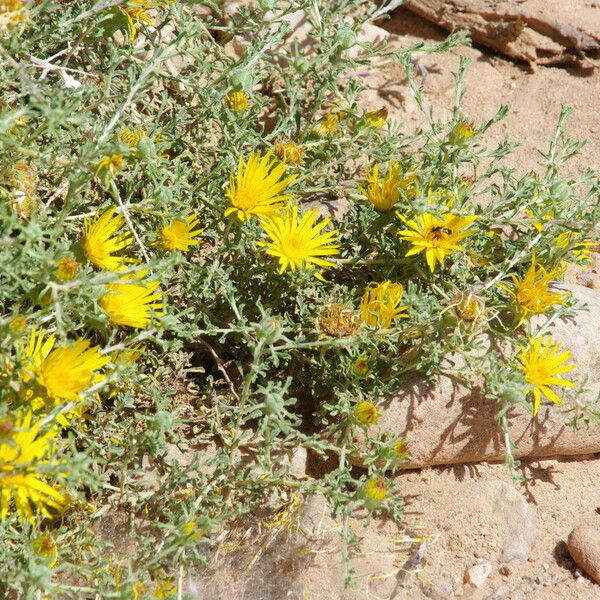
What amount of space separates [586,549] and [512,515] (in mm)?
284

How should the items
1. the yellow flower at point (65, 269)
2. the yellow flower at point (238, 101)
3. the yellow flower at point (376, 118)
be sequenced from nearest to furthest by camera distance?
the yellow flower at point (65, 269)
the yellow flower at point (238, 101)
the yellow flower at point (376, 118)

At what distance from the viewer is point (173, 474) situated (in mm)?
2951

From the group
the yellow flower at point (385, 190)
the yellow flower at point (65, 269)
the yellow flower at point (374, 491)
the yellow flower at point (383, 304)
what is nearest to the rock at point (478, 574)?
the yellow flower at point (374, 491)

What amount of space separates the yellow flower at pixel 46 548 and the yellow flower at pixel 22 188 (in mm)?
1038

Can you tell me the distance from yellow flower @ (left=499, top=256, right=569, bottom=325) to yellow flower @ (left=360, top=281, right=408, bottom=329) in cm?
44

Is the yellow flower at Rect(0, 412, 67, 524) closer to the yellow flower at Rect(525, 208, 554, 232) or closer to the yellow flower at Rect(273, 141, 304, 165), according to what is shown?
the yellow flower at Rect(273, 141, 304, 165)

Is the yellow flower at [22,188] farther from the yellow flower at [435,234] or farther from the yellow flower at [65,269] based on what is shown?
the yellow flower at [435,234]

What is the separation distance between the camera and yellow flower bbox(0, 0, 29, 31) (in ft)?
8.85

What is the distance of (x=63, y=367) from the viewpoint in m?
2.69

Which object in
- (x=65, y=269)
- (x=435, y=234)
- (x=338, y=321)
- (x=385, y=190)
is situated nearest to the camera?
(x=65, y=269)

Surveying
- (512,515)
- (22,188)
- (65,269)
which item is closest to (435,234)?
(512,515)

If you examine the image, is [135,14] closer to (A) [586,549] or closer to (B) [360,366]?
(B) [360,366]

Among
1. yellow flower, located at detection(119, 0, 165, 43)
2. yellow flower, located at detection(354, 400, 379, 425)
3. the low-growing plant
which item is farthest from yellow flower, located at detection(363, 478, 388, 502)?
yellow flower, located at detection(119, 0, 165, 43)

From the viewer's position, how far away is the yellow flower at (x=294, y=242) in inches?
125
